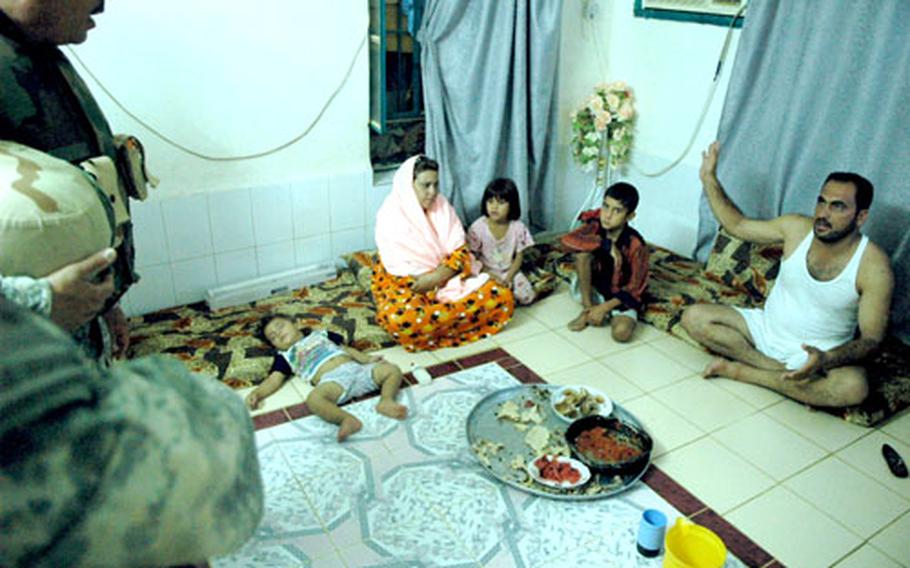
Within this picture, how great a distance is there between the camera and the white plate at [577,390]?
7.94ft

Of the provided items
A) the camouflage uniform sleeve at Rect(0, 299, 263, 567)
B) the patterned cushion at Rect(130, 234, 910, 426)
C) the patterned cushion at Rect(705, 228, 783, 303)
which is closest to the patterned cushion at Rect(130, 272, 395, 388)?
the patterned cushion at Rect(130, 234, 910, 426)

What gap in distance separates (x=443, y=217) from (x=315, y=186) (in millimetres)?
771

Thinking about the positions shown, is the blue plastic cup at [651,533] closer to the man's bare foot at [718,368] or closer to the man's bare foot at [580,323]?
the man's bare foot at [718,368]

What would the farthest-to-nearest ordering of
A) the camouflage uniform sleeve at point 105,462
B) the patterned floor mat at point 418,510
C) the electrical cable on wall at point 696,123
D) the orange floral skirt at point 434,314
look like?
1. the electrical cable on wall at point 696,123
2. the orange floral skirt at point 434,314
3. the patterned floor mat at point 418,510
4. the camouflage uniform sleeve at point 105,462

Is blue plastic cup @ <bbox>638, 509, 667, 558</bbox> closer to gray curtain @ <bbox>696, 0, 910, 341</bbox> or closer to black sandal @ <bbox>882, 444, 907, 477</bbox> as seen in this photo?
black sandal @ <bbox>882, 444, 907, 477</bbox>

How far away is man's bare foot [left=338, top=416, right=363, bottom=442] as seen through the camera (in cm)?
231

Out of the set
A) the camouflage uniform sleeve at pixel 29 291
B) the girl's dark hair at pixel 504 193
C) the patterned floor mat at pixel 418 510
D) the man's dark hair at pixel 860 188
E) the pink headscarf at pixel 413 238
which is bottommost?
the patterned floor mat at pixel 418 510

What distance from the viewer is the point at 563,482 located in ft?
6.81

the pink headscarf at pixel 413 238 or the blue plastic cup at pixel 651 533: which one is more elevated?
the pink headscarf at pixel 413 238

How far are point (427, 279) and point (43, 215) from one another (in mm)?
2102

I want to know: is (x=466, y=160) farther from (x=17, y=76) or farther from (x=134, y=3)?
(x=17, y=76)

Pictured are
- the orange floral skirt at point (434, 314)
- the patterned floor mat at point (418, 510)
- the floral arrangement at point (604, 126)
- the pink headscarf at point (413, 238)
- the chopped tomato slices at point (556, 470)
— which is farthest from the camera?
the floral arrangement at point (604, 126)

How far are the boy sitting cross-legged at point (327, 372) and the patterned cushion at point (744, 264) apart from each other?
6.17 feet

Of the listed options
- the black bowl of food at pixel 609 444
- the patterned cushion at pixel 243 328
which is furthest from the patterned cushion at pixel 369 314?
the black bowl of food at pixel 609 444
